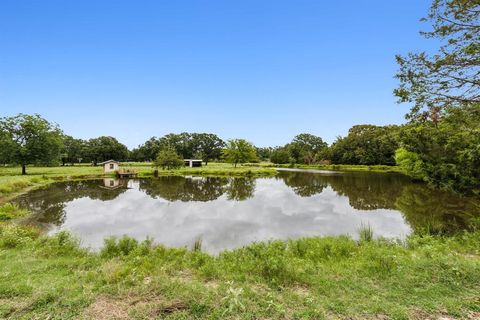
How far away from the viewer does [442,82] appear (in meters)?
4.66

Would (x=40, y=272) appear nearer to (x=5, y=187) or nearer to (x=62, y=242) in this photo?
(x=62, y=242)

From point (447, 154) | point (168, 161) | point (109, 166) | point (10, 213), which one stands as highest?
point (447, 154)

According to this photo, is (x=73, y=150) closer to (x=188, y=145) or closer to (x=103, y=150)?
(x=103, y=150)

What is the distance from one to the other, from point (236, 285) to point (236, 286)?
0.04 m

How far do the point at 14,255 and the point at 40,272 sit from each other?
190 cm

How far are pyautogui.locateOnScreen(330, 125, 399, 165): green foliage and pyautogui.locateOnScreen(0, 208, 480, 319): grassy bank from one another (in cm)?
6268

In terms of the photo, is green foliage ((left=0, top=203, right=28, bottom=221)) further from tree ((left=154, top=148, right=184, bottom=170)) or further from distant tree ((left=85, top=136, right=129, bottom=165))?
distant tree ((left=85, top=136, right=129, bottom=165))

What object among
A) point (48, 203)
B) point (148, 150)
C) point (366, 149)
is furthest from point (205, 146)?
point (48, 203)

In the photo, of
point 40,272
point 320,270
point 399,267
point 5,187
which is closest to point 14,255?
point 40,272

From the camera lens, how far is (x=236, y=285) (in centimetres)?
449

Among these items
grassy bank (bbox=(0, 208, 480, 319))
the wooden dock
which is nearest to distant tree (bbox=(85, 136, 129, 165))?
the wooden dock

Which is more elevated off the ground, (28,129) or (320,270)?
(28,129)

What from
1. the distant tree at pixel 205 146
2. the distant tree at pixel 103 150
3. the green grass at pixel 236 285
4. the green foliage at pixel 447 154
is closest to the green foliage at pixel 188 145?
the distant tree at pixel 205 146

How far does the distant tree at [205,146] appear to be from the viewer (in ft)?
279
